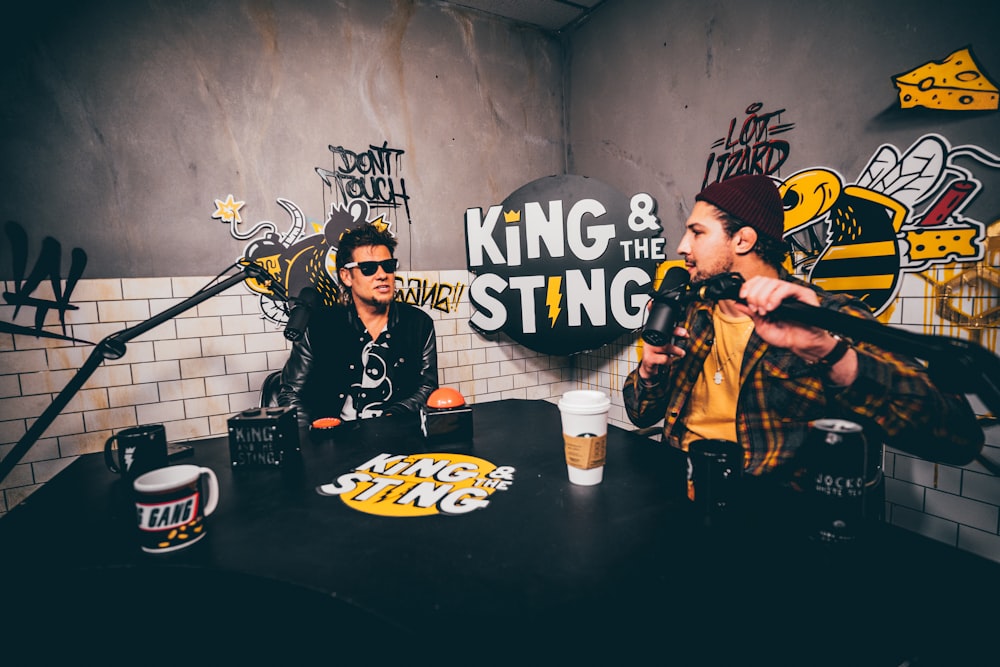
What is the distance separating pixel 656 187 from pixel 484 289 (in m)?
1.39

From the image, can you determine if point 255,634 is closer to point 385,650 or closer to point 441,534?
point 385,650

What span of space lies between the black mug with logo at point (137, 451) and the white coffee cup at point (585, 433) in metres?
1.17

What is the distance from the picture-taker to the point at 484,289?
11.6 feet

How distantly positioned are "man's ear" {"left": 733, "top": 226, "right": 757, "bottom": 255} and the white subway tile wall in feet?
2.52

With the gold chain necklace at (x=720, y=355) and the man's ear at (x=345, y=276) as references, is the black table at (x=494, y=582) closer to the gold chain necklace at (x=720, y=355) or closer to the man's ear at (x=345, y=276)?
the gold chain necklace at (x=720, y=355)

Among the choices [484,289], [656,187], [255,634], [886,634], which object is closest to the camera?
[886,634]

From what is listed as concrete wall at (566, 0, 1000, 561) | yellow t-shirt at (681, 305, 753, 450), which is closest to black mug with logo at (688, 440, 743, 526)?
yellow t-shirt at (681, 305, 753, 450)

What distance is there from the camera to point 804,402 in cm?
169

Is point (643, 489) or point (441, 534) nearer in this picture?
point (441, 534)

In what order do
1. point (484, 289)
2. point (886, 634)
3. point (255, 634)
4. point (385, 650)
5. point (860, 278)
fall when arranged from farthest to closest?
point (484, 289)
point (860, 278)
point (255, 634)
point (385, 650)
point (886, 634)

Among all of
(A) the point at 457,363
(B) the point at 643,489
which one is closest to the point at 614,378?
(A) the point at 457,363

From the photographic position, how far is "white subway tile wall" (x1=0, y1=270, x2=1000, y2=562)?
6.50 ft

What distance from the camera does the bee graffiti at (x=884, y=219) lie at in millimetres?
1883

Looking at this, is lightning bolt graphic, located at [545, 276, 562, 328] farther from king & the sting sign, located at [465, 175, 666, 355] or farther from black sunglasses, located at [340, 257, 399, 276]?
black sunglasses, located at [340, 257, 399, 276]
